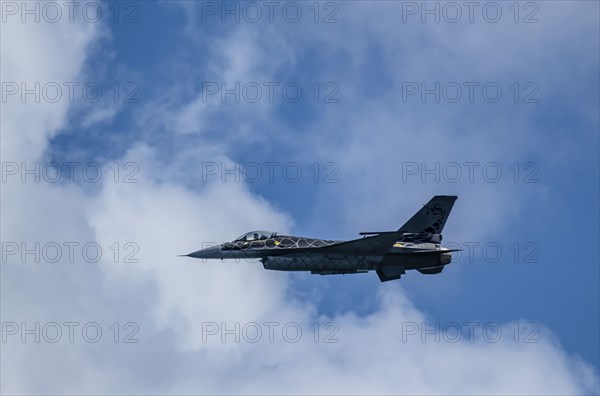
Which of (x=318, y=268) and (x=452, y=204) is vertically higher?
(x=452, y=204)

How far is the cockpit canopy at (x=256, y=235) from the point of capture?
264ft

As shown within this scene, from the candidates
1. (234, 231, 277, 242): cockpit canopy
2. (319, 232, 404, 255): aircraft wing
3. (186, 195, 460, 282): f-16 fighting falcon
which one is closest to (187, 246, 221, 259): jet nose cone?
(186, 195, 460, 282): f-16 fighting falcon

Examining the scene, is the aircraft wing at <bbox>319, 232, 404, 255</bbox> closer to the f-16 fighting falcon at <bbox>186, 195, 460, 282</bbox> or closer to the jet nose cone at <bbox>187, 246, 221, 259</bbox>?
the f-16 fighting falcon at <bbox>186, 195, 460, 282</bbox>

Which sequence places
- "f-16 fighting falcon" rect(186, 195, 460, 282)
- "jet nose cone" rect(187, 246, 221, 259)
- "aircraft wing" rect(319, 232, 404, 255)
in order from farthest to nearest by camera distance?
"jet nose cone" rect(187, 246, 221, 259), "f-16 fighting falcon" rect(186, 195, 460, 282), "aircraft wing" rect(319, 232, 404, 255)

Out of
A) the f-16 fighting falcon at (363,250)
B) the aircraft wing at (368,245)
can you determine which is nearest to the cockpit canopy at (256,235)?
the f-16 fighting falcon at (363,250)

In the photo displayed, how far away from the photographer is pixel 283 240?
3130 inches

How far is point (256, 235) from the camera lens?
8062cm

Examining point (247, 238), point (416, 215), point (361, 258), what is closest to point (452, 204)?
point (416, 215)

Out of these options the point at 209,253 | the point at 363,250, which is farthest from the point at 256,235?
the point at 363,250

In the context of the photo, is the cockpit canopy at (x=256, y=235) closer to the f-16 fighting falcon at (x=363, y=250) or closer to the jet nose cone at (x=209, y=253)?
the f-16 fighting falcon at (x=363, y=250)

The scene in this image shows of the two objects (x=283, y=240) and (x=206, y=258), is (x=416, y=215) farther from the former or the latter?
(x=206, y=258)

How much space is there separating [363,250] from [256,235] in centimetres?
938

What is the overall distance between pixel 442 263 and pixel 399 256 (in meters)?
3.93

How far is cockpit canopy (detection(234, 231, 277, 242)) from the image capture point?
8038 cm
